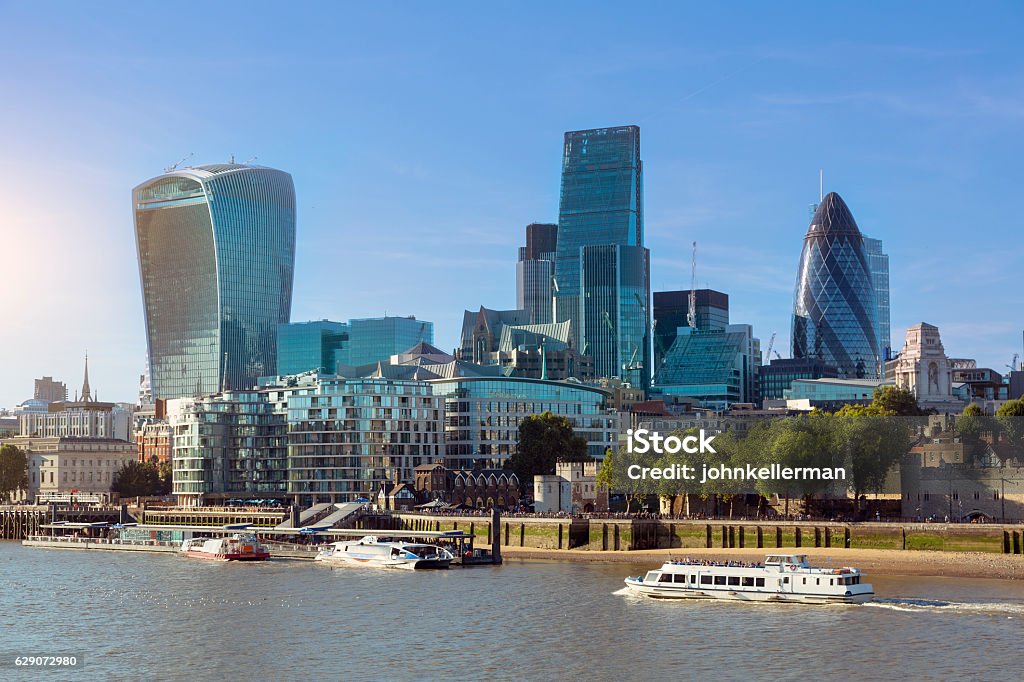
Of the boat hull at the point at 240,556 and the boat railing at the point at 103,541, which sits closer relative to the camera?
the boat hull at the point at 240,556

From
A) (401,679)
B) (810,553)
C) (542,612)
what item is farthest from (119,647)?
(810,553)

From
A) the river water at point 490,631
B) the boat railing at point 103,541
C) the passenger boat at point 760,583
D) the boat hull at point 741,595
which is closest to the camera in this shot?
the river water at point 490,631

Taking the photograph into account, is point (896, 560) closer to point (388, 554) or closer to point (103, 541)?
point (388, 554)

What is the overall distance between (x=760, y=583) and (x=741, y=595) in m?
1.62

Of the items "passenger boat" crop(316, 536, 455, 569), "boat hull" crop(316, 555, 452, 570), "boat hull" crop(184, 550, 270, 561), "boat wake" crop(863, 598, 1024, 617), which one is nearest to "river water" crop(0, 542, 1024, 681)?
"boat wake" crop(863, 598, 1024, 617)

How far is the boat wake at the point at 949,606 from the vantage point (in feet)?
296

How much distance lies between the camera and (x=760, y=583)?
103 m

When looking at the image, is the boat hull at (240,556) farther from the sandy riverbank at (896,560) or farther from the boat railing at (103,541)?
the sandy riverbank at (896,560)

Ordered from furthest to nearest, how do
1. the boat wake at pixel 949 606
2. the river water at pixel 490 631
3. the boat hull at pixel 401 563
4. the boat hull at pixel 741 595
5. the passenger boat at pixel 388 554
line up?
the passenger boat at pixel 388 554 → the boat hull at pixel 401 563 → the boat hull at pixel 741 595 → the boat wake at pixel 949 606 → the river water at pixel 490 631

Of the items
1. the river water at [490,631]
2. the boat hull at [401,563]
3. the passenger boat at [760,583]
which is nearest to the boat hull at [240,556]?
the boat hull at [401,563]

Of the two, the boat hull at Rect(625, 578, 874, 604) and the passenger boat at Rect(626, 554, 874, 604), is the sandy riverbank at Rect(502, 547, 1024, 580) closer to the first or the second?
the passenger boat at Rect(626, 554, 874, 604)

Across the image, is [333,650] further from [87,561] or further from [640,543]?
[87,561]

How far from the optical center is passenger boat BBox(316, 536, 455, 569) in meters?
132

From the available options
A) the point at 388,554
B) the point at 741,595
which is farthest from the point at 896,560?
the point at 388,554
